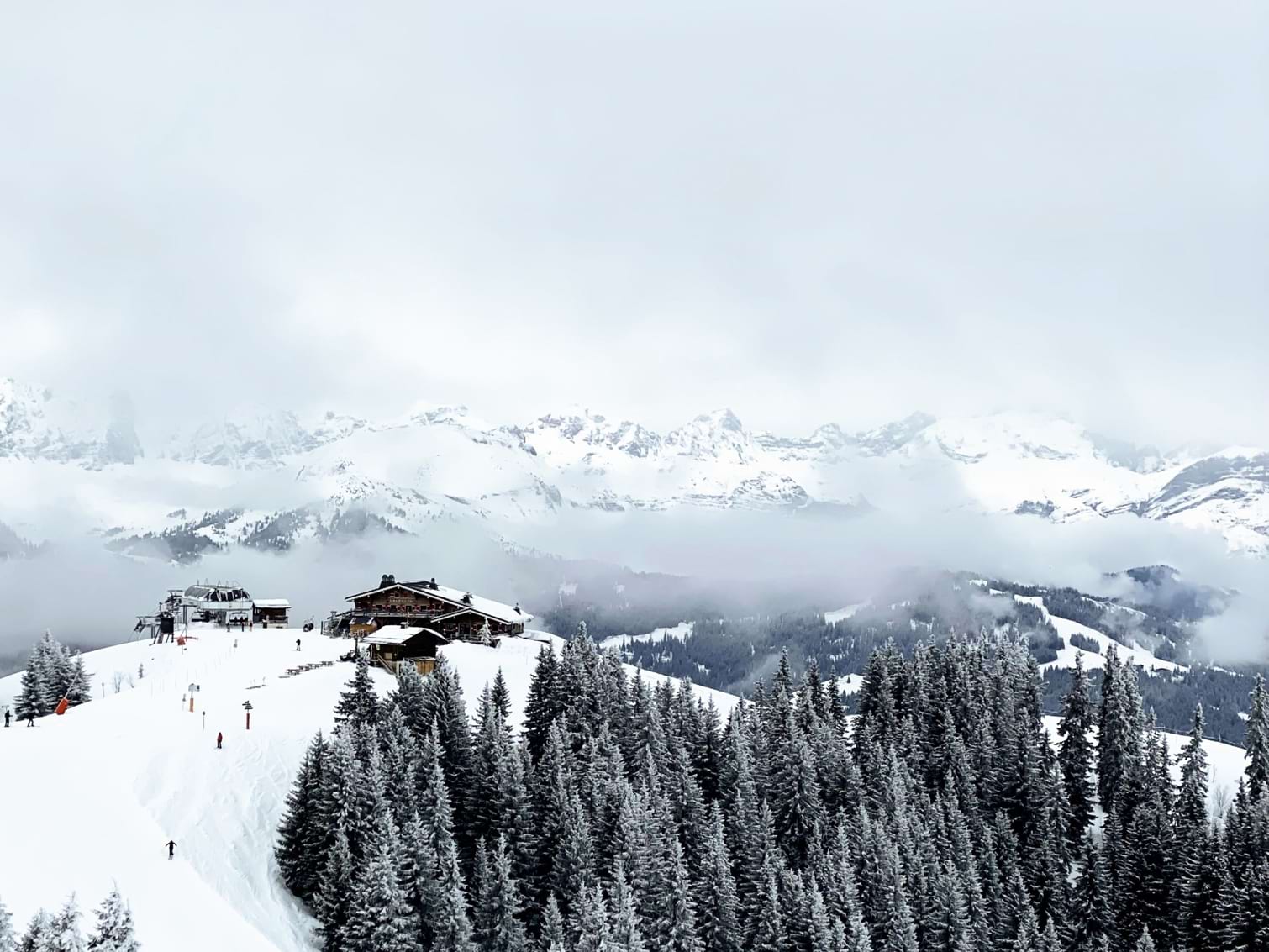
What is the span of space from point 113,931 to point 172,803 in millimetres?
25448

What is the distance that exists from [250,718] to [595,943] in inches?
1587

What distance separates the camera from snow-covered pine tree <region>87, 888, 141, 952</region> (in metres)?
41.0

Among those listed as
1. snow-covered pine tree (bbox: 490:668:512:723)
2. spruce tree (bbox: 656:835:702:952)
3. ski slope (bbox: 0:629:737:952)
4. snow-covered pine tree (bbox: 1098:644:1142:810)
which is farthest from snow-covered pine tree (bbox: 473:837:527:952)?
snow-covered pine tree (bbox: 1098:644:1142:810)

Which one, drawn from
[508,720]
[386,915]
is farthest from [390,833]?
[508,720]

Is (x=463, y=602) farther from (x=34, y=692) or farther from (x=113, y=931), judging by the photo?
(x=113, y=931)

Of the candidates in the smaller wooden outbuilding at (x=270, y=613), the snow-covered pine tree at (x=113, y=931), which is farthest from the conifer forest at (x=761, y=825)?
the smaller wooden outbuilding at (x=270, y=613)

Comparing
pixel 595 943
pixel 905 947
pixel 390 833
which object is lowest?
pixel 905 947

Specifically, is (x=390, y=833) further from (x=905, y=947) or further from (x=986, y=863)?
(x=986, y=863)

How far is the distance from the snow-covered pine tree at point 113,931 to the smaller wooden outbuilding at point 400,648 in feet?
198

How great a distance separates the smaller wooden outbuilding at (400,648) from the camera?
105188mm

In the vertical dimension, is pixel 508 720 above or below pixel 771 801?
above

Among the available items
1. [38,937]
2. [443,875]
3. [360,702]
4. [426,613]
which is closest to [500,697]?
[360,702]

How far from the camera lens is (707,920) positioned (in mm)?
67438

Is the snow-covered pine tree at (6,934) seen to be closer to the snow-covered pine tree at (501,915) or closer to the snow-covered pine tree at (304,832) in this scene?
the snow-covered pine tree at (304,832)
